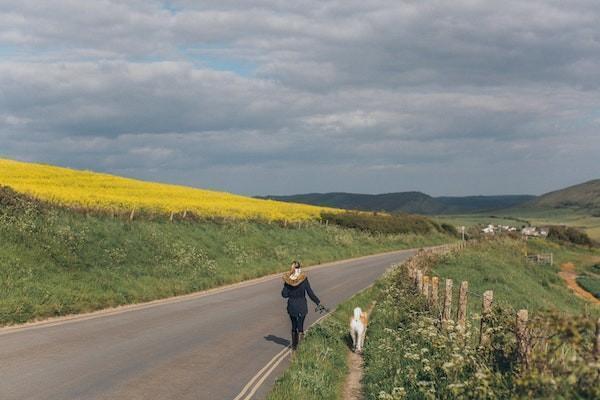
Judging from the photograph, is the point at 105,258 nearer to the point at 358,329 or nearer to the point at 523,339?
the point at 358,329

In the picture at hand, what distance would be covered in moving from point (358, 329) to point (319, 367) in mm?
3215

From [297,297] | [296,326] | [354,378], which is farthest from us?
[296,326]

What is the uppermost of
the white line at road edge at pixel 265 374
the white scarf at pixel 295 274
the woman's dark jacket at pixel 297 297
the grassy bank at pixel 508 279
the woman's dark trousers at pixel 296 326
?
the white scarf at pixel 295 274

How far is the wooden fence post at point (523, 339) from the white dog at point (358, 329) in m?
7.84

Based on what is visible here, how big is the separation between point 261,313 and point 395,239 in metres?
51.3

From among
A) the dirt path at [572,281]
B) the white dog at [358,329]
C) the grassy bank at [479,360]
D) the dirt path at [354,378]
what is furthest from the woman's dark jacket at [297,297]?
the dirt path at [572,281]

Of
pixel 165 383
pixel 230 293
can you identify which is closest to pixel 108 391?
pixel 165 383

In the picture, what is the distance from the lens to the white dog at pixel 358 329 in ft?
53.5

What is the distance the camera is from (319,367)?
13.4 meters

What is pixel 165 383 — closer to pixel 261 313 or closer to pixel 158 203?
pixel 261 313

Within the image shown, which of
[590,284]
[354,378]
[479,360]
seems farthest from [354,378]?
[590,284]

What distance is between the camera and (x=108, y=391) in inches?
429

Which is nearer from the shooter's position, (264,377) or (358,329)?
(264,377)

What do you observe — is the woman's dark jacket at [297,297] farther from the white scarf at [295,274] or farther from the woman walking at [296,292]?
the white scarf at [295,274]
